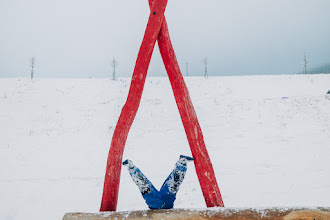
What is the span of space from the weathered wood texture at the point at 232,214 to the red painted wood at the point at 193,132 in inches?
13.2

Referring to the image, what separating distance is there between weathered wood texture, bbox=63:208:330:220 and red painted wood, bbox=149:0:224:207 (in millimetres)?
334

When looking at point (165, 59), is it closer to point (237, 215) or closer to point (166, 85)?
point (237, 215)

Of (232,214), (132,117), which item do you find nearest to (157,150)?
(132,117)

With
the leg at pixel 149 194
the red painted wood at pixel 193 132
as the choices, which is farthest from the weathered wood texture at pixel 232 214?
the red painted wood at pixel 193 132

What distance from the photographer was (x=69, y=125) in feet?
34.6

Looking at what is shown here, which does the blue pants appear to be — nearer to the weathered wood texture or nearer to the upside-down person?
the upside-down person

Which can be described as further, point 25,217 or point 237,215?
point 25,217

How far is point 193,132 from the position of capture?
1994 mm

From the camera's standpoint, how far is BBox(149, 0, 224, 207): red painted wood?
197 centimetres

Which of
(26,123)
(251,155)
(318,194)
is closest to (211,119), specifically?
→ (251,155)

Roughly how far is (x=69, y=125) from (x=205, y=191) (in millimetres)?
9886

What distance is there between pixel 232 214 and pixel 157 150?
5811 mm

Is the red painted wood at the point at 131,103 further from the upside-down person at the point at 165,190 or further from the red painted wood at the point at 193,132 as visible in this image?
the upside-down person at the point at 165,190

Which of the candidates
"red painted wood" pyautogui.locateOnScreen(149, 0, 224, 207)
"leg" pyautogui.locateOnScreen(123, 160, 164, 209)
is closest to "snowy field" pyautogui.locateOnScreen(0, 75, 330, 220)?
"red painted wood" pyautogui.locateOnScreen(149, 0, 224, 207)
